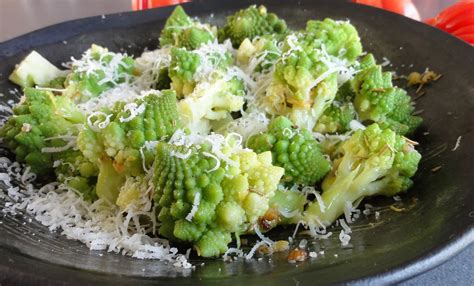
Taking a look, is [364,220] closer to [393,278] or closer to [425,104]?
[393,278]

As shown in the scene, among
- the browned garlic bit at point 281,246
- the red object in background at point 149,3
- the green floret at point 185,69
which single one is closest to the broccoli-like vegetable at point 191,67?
the green floret at point 185,69

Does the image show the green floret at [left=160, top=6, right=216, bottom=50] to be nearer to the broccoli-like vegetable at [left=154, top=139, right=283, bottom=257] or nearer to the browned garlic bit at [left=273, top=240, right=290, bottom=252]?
the broccoli-like vegetable at [left=154, top=139, right=283, bottom=257]

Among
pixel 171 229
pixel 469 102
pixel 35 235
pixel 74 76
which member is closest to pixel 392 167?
pixel 469 102

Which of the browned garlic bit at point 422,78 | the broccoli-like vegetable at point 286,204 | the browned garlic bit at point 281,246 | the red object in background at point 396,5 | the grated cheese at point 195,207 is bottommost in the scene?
the browned garlic bit at point 281,246

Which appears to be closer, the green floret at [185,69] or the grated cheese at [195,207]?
the grated cheese at [195,207]

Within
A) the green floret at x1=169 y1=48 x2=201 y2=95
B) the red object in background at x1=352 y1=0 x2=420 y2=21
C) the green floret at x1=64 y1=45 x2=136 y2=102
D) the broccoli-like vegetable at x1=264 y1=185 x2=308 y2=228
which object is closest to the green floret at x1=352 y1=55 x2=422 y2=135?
the broccoli-like vegetable at x1=264 y1=185 x2=308 y2=228

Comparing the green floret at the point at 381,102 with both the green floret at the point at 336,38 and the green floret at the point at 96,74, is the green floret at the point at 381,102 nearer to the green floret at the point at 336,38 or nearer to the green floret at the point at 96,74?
the green floret at the point at 336,38
